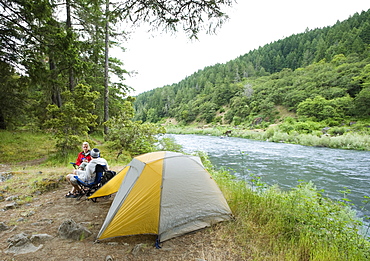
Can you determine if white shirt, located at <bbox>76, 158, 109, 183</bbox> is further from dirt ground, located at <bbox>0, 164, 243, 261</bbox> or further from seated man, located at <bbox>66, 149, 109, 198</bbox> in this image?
dirt ground, located at <bbox>0, 164, 243, 261</bbox>

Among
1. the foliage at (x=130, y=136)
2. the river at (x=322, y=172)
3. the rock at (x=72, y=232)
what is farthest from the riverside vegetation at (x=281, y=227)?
the foliage at (x=130, y=136)

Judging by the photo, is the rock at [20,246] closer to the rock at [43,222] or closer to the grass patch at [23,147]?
the rock at [43,222]

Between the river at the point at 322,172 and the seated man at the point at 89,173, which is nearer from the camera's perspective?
the seated man at the point at 89,173

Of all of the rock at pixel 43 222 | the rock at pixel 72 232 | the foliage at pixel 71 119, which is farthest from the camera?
the foliage at pixel 71 119

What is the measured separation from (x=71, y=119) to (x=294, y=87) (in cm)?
6108

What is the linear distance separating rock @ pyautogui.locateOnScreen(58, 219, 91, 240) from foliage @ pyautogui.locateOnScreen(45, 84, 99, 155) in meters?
6.12

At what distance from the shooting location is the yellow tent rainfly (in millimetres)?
3100

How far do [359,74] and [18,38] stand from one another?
5841cm

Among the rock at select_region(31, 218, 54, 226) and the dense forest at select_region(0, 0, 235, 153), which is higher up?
the dense forest at select_region(0, 0, 235, 153)

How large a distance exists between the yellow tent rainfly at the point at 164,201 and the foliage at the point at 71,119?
6058 mm

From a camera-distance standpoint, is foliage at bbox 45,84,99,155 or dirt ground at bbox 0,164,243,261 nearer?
dirt ground at bbox 0,164,243,261

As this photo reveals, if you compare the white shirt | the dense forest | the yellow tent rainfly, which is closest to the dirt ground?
the yellow tent rainfly

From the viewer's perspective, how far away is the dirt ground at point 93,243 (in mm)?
2633

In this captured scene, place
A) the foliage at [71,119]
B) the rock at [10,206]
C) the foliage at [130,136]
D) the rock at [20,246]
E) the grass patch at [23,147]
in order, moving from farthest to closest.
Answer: the foliage at [130,136] < the grass patch at [23,147] < the foliage at [71,119] < the rock at [10,206] < the rock at [20,246]
